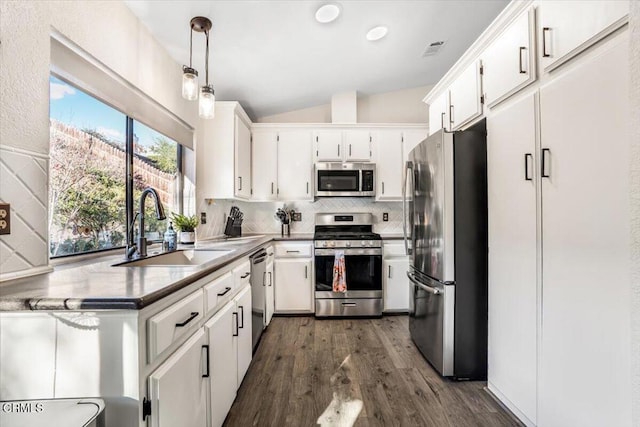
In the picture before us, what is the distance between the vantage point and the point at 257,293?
2377mm

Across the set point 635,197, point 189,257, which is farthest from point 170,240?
point 635,197

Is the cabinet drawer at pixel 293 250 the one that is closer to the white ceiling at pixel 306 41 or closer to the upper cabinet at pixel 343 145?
the upper cabinet at pixel 343 145

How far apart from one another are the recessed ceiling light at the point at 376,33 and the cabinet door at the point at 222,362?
2.35 m

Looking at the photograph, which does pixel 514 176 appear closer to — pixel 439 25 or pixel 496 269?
pixel 496 269

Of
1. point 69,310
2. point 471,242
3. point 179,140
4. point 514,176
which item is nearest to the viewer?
point 69,310

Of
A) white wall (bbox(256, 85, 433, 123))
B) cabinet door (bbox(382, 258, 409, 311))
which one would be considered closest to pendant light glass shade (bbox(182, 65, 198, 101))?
white wall (bbox(256, 85, 433, 123))

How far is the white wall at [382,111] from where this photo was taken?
155 inches

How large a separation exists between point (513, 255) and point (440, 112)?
1.42m

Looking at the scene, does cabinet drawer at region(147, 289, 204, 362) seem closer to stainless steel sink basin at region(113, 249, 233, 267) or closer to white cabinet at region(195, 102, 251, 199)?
stainless steel sink basin at region(113, 249, 233, 267)

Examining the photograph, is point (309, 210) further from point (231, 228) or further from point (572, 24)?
point (572, 24)

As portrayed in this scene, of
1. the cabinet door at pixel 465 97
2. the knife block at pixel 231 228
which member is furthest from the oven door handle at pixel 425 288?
the knife block at pixel 231 228

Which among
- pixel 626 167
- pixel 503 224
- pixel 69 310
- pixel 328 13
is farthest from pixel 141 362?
pixel 328 13

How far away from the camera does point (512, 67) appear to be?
1572mm

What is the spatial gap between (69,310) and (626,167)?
1.80 m
